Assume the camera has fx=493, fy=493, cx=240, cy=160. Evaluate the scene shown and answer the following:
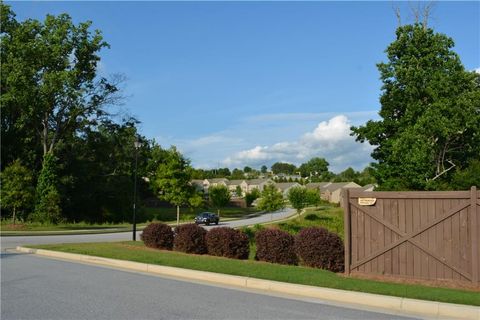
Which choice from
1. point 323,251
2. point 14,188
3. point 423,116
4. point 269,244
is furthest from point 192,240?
point 423,116

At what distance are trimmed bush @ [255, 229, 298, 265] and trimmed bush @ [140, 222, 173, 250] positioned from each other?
427 centimetres

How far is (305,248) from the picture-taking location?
1292 cm

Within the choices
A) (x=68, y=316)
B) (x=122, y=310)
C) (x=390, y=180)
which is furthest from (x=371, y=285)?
(x=390, y=180)

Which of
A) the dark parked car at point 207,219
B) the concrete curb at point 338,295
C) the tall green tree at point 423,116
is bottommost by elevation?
the dark parked car at point 207,219

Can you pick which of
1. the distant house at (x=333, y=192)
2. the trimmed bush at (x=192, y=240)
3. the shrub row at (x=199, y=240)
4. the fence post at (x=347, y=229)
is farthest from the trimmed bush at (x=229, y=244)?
the distant house at (x=333, y=192)

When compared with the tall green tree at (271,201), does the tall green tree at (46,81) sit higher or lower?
higher

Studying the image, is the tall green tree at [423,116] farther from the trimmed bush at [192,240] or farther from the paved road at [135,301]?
the paved road at [135,301]

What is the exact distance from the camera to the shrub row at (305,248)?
1268 cm

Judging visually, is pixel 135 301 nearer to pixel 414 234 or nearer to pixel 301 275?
pixel 301 275

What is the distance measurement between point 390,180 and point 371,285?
3063 cm

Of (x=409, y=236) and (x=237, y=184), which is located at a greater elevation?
(x=237, y=184)

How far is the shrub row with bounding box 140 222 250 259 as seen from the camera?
48.3 feet

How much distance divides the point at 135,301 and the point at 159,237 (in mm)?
8638

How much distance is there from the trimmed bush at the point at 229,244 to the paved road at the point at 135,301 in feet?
11.8
